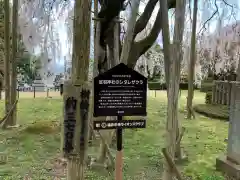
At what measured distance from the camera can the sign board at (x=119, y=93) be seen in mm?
2691

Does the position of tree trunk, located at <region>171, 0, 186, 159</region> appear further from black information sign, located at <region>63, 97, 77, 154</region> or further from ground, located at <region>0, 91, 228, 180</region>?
ground, located at <region>0, 91, 228, 180</region>

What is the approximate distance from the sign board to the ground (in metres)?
1.65

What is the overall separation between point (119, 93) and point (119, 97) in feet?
0.12

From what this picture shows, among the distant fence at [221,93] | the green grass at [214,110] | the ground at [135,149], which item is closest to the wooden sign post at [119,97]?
the ground at [135,149]

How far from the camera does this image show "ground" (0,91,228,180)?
13.9 ft

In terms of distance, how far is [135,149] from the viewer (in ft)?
18.1

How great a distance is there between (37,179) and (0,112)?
232 inches

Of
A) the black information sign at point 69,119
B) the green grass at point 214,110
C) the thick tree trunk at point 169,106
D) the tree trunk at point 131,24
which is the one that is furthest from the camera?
the green grass at point 214,110

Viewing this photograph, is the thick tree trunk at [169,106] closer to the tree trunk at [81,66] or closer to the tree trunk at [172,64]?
the tree trunk at [172,64]

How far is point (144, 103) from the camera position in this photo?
9.34 ft

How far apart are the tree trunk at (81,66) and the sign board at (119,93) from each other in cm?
12

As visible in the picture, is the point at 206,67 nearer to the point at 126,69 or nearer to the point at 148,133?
the point at 148,133

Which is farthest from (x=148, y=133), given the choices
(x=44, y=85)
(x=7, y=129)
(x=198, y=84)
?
(x=198, y=84)

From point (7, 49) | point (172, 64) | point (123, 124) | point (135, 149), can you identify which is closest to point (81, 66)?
point (123, 124)
